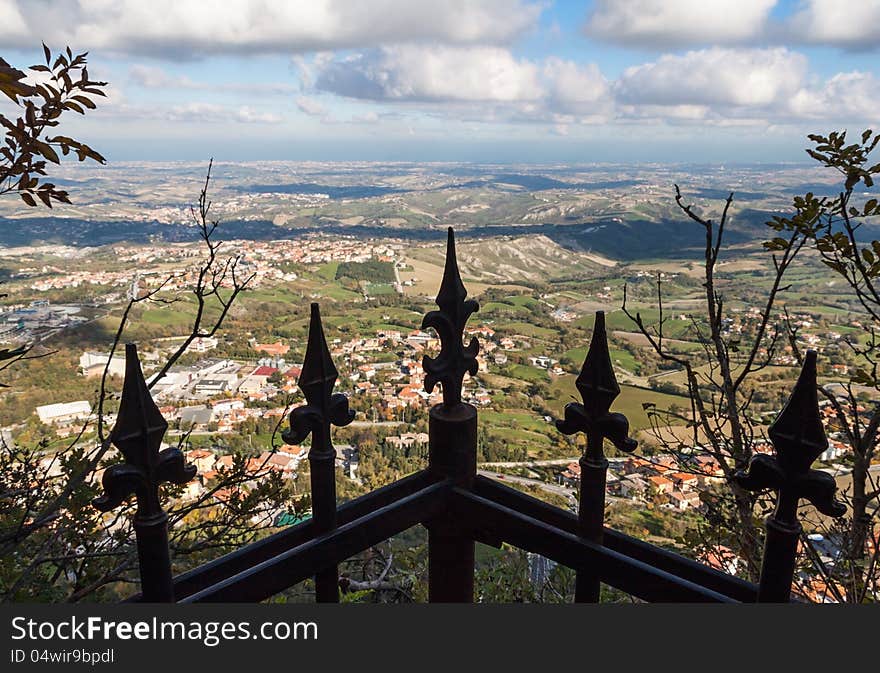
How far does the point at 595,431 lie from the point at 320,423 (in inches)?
32.8

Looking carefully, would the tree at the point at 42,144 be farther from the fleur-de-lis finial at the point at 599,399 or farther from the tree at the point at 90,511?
the fleur-de-lis finial at the point at 599,399

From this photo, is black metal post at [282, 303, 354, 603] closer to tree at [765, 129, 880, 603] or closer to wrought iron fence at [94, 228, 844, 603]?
wrought iron fence at [94, 228, 844, 603]

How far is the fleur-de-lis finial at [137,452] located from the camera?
1.36 m

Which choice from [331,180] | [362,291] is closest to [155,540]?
[362,291]

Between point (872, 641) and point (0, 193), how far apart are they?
11.6 feet

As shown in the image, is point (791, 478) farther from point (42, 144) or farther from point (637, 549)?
point (42, 144)

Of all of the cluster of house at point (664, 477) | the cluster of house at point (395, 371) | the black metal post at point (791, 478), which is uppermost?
the black metal post at point (791, 478)

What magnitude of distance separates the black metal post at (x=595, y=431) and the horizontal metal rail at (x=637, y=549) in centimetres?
9

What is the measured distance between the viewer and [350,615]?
4.40 feet

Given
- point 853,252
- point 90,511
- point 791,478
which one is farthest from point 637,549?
point 90,511

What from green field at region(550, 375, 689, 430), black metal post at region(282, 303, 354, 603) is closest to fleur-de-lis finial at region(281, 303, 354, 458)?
black metal post at region(282, 303, 354, 603)

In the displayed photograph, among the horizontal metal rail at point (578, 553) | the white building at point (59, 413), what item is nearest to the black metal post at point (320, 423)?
the horizontal metal rail at point (578, 553)

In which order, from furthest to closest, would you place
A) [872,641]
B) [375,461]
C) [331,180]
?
[331,180]
[375,461]
[872,641]

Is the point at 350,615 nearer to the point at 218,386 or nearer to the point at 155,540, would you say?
the point at 155,540
